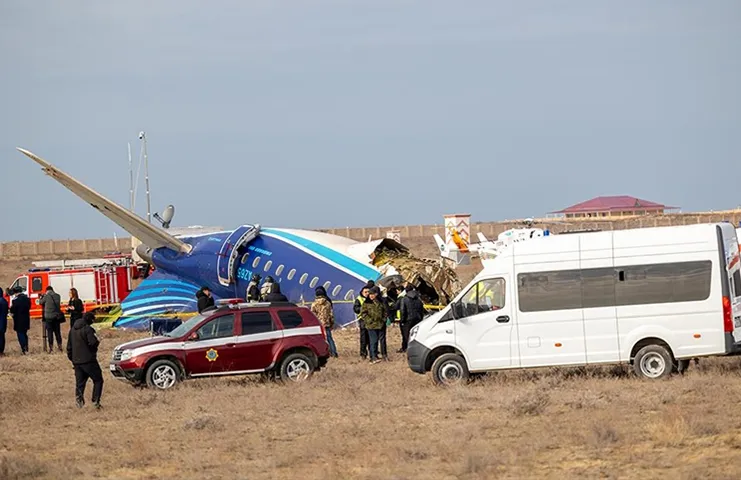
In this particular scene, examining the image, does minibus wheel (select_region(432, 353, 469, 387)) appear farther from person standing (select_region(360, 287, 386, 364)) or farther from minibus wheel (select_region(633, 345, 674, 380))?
person standing (select_region(360, 287, 386, 364))

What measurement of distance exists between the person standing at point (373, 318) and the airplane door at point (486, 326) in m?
5.64

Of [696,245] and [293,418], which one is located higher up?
[696,245]

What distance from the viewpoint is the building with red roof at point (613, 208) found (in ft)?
518

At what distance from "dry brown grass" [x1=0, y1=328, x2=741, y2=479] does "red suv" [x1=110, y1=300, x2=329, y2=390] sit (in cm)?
39

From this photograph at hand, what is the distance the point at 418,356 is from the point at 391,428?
15.7 feet

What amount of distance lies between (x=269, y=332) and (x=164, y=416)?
402 cm

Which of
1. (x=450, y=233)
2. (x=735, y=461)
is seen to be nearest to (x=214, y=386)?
(x=735, y=461)

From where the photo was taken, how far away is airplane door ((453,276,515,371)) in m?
21.1

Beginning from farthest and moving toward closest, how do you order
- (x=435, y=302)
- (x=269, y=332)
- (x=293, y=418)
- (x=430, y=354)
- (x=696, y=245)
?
(x=435, y=302) → (x=269, y=332) → (x=430, y=354) → (x=696, y=245) → (x=293, y=418)

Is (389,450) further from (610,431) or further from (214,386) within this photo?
(214,386)

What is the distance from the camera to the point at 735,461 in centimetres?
1356

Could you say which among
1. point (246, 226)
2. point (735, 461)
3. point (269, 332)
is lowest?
point (735, 461)

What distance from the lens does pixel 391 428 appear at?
1722 centimetres

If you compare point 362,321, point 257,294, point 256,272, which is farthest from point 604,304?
point 256,272
